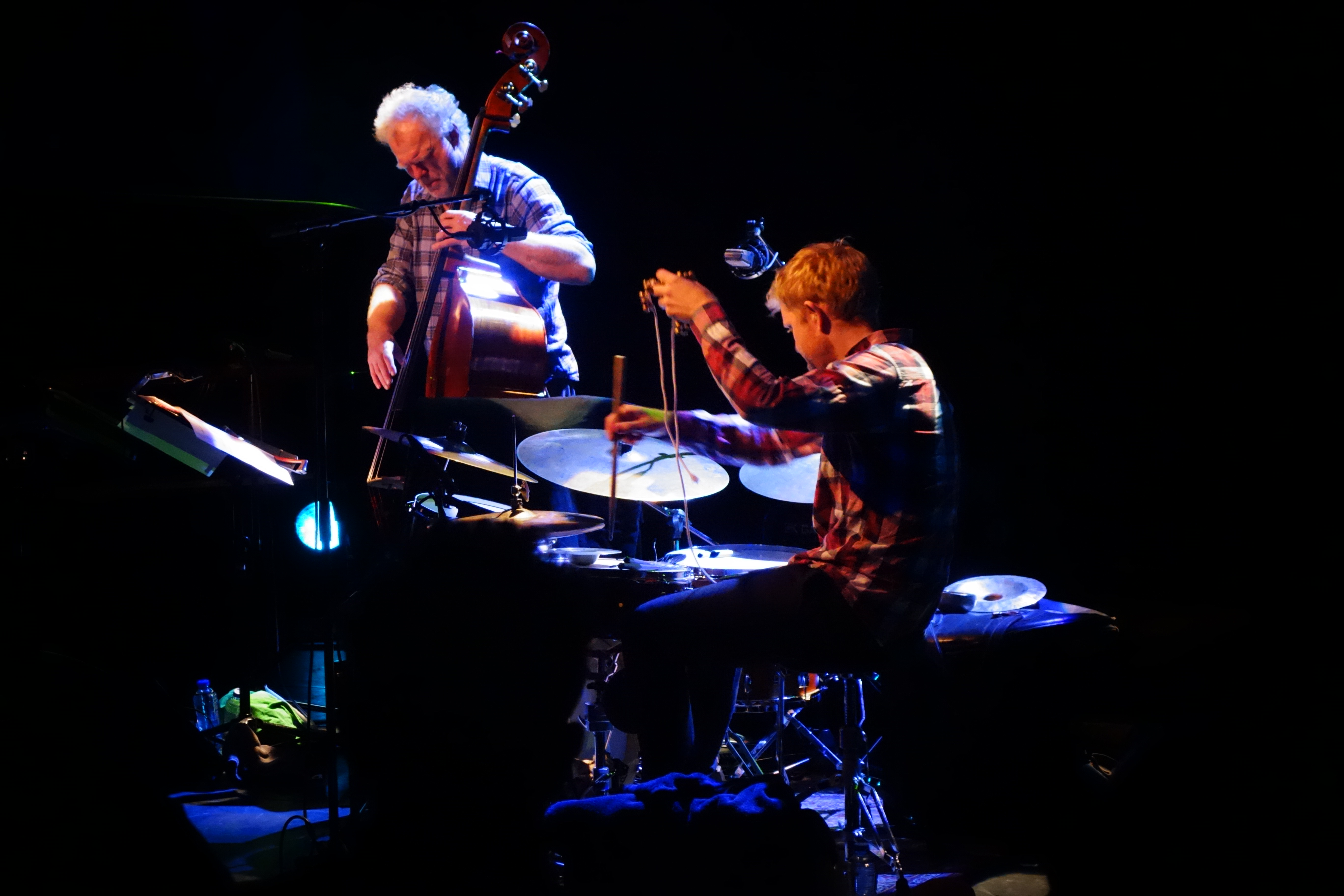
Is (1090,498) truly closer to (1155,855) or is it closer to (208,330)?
(1155,855)

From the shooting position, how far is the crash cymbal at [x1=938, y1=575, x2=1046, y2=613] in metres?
2.31

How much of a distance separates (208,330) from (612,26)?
2194 millimetres

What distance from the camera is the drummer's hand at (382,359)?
3367mm

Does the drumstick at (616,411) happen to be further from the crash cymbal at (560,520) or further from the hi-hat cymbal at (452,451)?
the hi-hat cymbal at (452,451)

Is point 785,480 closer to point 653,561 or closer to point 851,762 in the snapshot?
point 653,561

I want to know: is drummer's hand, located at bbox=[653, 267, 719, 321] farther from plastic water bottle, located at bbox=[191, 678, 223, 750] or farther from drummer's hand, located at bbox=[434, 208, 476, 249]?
plastic water bottle, located at bbox=[191, 678, 223, 750]

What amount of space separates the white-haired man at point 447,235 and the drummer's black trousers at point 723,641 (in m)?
1.49

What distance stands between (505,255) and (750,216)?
1.30 metres

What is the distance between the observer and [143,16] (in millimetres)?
4047

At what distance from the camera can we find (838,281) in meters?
2.12

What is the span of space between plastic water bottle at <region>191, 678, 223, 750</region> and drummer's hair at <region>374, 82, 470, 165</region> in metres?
2.25

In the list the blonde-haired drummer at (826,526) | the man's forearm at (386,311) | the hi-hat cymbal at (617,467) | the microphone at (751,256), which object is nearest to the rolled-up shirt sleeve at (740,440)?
the blonde-haired drummer at (826,526)

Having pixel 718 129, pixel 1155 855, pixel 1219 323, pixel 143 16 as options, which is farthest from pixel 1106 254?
pixel 143 16

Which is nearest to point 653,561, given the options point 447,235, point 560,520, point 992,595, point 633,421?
point 560,520
